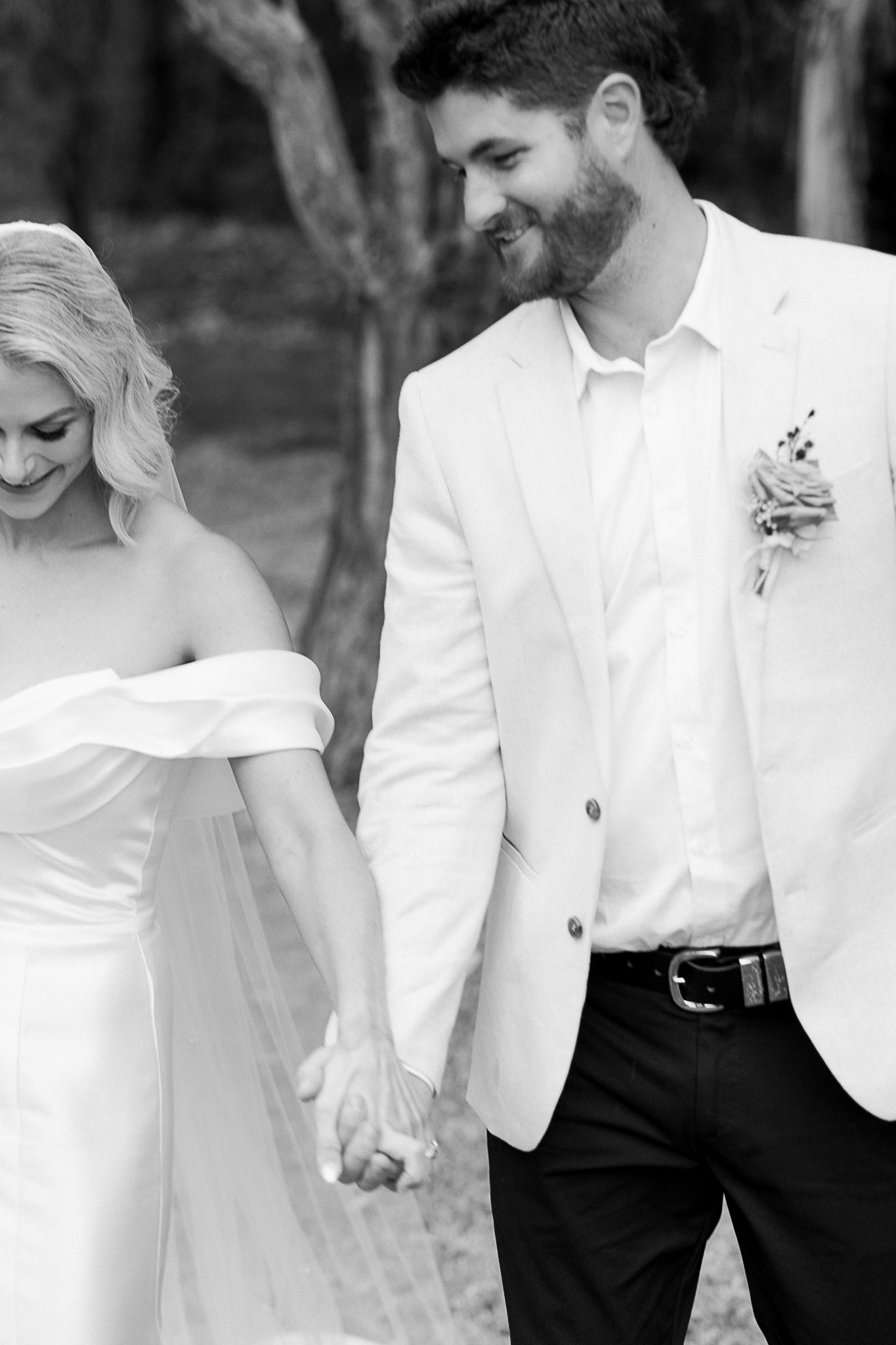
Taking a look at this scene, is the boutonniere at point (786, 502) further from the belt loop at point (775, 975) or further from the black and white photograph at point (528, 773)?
the belt loop at point (775, 975)

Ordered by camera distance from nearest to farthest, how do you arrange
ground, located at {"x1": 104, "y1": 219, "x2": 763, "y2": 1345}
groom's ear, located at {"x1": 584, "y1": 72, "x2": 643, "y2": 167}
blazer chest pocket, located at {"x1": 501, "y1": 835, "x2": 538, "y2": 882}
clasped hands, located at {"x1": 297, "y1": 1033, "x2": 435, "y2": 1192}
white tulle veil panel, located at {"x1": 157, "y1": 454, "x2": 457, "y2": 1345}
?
clasped hands, located at {"x1": 297, "y1": 1033, "x2": 435, "y2": 1192}
groom's ear, located at {"x1": 584, "y1": 72, "x2": 643, "y2": 167}
blazer chest pocket, located at {"x1": 501, "y1": 835, "x2": 538, "y2": 882}
white tulle veil panel, located at {"x1": 157, "y1": 454, "x2": 457, "y2": 1345}
ground, located at {"x1": 104, "y1": 219, "x2": 763, "y2": 1345}

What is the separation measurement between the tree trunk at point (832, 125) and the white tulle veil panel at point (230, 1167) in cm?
537

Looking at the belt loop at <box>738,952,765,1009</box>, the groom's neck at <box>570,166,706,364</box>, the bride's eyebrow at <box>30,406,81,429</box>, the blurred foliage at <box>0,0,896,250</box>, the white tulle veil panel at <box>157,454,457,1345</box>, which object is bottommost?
the white tulle veil panel at <box>157,454,457,1345</box>

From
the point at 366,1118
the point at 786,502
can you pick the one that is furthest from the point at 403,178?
the point at 366,1118

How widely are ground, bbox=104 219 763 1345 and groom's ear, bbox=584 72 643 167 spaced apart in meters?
0.88

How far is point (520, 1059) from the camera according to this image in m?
2.71

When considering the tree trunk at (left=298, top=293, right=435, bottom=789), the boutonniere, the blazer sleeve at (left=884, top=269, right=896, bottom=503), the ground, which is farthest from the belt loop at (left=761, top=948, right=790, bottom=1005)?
the tree trunk at (left=298, top=293, right=435, bottom=789)

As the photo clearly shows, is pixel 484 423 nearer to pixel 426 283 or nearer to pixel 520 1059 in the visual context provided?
pixel 520 1059

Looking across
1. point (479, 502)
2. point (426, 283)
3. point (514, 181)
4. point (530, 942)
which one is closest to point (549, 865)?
point (530, 942)

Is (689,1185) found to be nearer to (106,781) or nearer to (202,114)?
(106,781)

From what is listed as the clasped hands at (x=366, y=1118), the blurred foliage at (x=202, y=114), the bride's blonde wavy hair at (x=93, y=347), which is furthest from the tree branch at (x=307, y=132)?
the clasped hands at (x=366, y=1118)

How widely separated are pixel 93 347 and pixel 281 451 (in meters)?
14.7

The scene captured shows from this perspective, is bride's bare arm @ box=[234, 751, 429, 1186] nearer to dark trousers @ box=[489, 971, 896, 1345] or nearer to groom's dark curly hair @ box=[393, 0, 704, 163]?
dark trousers @ box=[489, 971, 896, 1345]

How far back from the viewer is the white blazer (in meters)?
2.50
